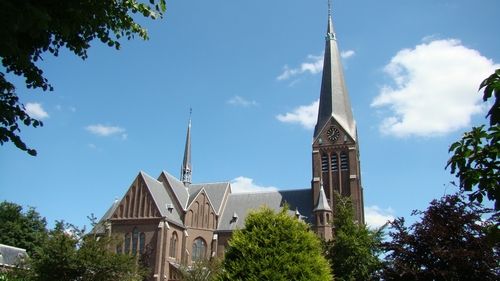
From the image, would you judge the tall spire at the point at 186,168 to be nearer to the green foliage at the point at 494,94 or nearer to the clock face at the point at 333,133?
the clock face at the point at 333,133

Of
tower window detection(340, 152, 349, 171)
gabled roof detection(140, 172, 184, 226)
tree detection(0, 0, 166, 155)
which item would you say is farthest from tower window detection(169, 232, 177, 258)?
tree detection(0, 0, 166, 155)

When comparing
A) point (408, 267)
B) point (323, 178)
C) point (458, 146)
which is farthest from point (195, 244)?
point (458, 146)

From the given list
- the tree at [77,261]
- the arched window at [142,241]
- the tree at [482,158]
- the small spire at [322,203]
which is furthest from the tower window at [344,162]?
the tree at [482,158]

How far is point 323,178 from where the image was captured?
49.1m

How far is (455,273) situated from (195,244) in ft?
128

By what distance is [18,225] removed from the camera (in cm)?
5366

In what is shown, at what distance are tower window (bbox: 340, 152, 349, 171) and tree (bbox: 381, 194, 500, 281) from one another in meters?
35.1

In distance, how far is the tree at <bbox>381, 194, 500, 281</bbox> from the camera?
11766mm

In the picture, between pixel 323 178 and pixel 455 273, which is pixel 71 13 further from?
pixel 323 178

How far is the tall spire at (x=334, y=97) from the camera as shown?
50.8 metres

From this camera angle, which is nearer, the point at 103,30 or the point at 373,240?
the point at 103,30

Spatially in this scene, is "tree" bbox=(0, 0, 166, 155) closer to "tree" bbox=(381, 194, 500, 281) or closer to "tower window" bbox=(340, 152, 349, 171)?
"tree" bbox=(381, 194, 500, 281)

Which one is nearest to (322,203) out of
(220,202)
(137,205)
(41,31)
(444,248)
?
(220,202)

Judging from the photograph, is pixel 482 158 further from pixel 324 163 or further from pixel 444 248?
pixel 324 163
